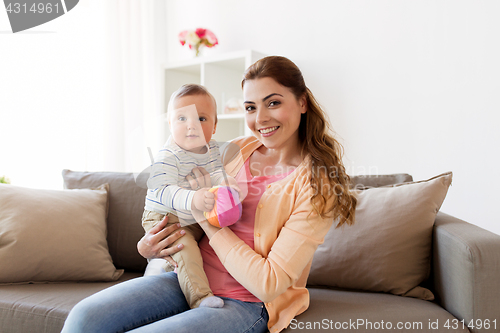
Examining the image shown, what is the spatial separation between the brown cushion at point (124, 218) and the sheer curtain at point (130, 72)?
3.27 feet

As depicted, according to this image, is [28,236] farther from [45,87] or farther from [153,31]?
[153,31]

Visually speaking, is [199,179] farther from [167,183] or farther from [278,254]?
[278,254]

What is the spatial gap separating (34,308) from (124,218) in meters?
0.57

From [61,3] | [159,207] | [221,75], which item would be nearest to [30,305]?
[159,207]

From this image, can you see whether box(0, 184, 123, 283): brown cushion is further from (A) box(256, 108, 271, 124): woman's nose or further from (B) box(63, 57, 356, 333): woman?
(A) box(256, 108, 271, 124): woman's nose

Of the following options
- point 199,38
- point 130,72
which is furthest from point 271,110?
point 130,72

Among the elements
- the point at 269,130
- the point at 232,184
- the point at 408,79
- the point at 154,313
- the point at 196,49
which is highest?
the point at 196,49

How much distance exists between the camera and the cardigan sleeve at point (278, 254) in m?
1.16

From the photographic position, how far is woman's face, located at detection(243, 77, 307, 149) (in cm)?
128

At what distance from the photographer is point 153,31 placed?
11.0 feet

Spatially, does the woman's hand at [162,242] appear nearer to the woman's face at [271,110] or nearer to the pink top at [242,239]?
the pink top at [242,239]

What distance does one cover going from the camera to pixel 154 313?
1.19 metres

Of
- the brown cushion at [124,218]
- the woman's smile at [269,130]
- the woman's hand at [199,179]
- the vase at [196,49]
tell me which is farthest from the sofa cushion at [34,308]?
the vase at [196,49]

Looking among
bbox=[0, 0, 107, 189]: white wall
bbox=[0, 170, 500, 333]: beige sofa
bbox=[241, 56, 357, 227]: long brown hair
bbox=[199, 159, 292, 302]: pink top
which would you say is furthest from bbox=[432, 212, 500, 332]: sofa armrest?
bbox=[0, 0, 107, 189]: white wall
